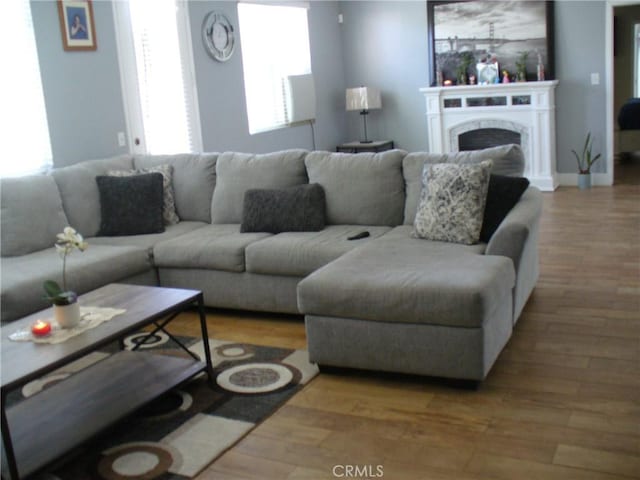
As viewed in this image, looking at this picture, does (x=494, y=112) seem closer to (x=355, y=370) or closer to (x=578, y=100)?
(x=578, y=100)

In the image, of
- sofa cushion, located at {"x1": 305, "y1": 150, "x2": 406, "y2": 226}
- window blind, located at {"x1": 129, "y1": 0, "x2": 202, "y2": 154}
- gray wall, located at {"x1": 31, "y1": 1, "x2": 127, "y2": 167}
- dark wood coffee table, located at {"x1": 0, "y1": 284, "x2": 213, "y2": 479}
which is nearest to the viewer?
dark wood coffee table, located at {"x1": 0, "y1": 284, "x2": 213, "y2": 479}

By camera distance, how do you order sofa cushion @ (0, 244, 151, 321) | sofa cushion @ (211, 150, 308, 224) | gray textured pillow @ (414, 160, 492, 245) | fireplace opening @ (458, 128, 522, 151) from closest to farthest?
sofa cushion @ (0, 244, 151, 321)
gray textured pillow @ (414, 160, 492, 245)
sofa cushion @ (211, 150, 308, 224)
fireplace opening @ (458, 128, 522, 151)

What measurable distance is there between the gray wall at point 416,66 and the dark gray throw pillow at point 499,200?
166 inches

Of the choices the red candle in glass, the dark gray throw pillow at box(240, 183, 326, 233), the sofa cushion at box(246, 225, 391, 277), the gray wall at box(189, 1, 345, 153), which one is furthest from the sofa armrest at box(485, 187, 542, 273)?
the gray wall at box(189, 1, 345, 153)

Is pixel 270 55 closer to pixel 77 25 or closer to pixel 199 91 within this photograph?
pixel 199 91

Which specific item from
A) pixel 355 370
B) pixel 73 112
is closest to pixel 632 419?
pixel 355 370

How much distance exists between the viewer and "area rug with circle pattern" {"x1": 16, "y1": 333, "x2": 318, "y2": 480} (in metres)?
2.65

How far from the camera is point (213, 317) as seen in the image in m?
4.35

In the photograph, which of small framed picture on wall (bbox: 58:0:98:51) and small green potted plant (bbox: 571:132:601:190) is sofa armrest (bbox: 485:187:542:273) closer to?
small framed picture on wall (bbox: 58:0:98:51)

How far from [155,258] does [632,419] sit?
2883mm

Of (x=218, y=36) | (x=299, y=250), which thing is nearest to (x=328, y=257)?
(x=299, y=250)

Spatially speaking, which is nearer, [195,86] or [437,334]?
[437,334]

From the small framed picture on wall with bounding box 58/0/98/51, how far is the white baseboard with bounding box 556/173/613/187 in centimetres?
513
